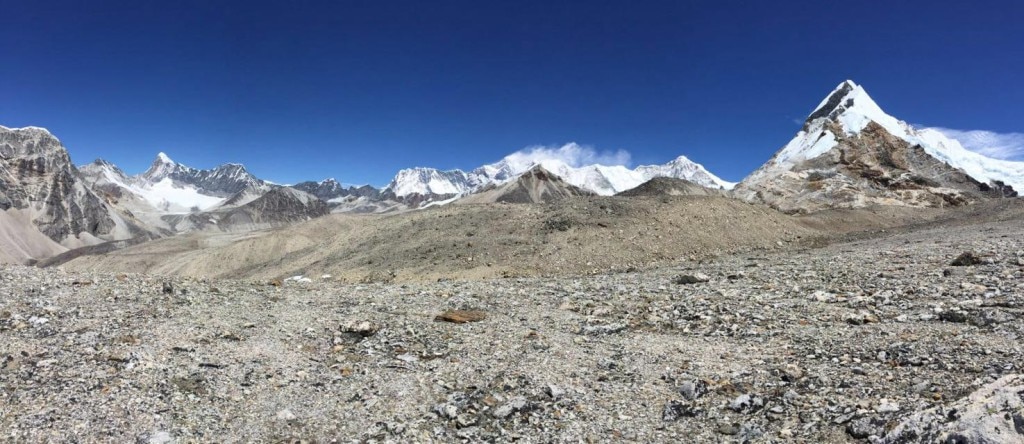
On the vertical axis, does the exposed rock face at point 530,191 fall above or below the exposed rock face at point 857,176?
above

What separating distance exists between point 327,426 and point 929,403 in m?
8.47

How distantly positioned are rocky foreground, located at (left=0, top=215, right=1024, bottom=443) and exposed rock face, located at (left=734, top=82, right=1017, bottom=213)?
170 ft

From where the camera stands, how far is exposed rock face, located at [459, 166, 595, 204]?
156250mm

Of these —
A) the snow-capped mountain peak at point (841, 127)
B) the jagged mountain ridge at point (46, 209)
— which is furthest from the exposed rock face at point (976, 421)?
the jagged mountain ridge at point (46, 209)

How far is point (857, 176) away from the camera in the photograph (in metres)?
65.3

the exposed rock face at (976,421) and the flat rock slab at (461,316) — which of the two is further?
the flat rock slab at (461,316)

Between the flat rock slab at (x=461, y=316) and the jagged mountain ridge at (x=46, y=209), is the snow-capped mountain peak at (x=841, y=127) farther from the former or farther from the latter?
the jagged mountain ridge at (x=46, y=209)

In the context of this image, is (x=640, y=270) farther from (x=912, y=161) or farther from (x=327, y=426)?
(x=912, y=161)

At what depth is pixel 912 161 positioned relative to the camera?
227ft

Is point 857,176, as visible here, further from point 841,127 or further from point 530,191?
point 530,191

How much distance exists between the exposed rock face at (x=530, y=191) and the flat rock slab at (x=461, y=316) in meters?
138

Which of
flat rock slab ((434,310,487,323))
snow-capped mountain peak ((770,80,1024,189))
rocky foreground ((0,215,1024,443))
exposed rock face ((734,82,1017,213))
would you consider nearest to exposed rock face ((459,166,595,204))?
snow-capped mountain peak ((770,80,1024,189))

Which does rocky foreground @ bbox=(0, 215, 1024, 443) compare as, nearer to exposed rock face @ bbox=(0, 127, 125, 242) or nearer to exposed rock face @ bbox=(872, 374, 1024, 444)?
exposed rock face @ bbox=(872, 374, 1024, 444)

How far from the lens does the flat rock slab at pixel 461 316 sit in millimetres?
13723
